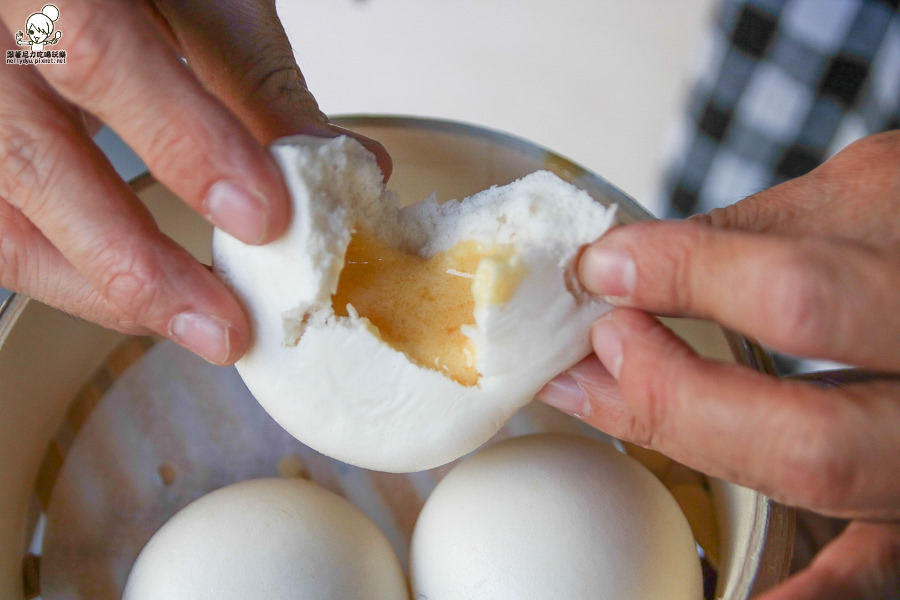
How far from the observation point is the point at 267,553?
2.27 feet

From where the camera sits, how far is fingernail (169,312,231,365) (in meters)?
0.57

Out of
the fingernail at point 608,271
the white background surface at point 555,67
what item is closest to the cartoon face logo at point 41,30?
the fingernail at point 608,271

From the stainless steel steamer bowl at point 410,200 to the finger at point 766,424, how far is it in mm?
173

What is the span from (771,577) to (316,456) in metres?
0.57

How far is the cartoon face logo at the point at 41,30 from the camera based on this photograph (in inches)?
20.1

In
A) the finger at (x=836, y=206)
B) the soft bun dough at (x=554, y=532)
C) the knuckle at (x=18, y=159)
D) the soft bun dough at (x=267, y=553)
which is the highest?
the finger at (x=836, y=206)

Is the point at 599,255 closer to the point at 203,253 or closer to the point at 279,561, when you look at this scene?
the point at 279,561

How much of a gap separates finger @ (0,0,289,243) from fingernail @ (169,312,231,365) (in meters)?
0.09

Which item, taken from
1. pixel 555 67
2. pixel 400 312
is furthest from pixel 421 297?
pixel 555 67

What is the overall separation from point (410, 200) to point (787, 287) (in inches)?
19.9

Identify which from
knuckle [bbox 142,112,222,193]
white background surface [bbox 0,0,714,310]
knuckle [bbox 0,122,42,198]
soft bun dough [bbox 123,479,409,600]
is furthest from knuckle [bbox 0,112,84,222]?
white background surface [bbox 0,0,714,310]

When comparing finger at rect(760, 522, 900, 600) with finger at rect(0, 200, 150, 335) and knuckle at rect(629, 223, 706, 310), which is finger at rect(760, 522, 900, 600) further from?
finger at rect(0, 200, 150, 335)

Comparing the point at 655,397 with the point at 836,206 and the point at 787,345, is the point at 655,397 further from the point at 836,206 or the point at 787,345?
the point at 836,206

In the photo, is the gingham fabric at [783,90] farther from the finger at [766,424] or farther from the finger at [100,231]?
the finger at [100,231]
